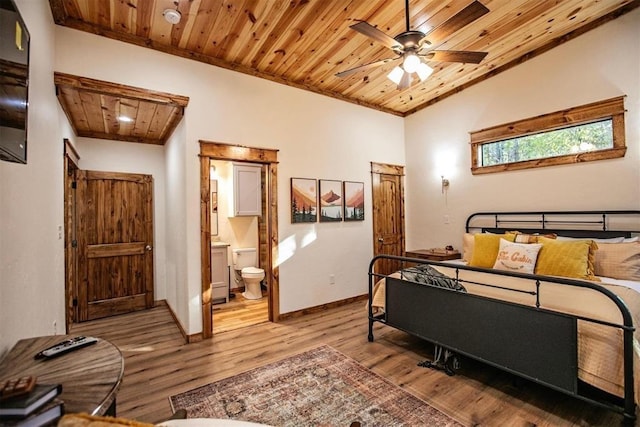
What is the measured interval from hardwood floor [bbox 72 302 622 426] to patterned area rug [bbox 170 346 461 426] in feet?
0.43

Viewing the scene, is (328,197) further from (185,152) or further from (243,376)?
(243,376)

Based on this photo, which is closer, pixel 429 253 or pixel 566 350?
pixel 566 350

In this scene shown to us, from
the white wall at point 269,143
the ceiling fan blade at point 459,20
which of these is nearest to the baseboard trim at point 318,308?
the white wall at point 269,143

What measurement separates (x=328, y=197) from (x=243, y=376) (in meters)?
2.58

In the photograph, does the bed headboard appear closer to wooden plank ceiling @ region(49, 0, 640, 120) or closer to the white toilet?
wooden plank ceiling @ region(49, 0, 640, 120)

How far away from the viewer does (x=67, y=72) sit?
2.72 m

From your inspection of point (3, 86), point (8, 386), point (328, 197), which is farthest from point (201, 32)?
point (8, 386)

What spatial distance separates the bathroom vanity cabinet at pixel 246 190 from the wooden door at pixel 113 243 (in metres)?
1.28

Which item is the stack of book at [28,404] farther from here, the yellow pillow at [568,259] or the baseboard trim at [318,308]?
the yellow pillow at [568,259]

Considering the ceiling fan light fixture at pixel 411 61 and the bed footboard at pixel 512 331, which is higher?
the ceiling fan light fixture at pixel 411 61

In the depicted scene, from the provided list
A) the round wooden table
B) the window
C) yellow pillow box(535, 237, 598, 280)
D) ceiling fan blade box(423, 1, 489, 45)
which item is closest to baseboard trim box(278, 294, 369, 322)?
yellow pillow box(535, 237, 598, 280)

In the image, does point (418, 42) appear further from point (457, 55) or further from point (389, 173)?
point (389, 173)

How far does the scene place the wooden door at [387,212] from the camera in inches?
197

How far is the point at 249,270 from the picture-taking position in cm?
498
